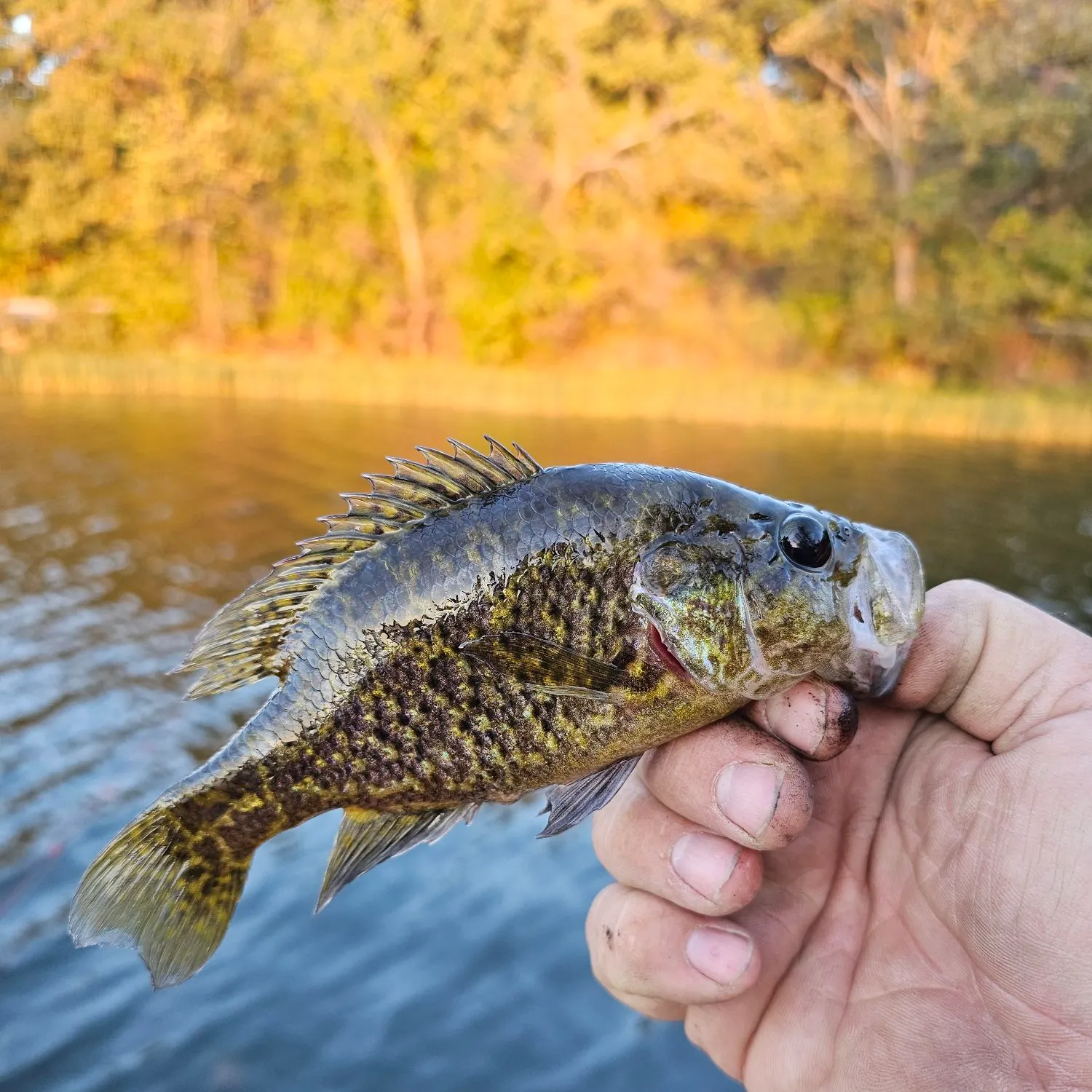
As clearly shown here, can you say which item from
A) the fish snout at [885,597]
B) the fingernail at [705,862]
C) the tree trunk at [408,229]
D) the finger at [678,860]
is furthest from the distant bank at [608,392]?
the fish snout at [885,597]

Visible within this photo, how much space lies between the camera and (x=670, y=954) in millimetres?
2496

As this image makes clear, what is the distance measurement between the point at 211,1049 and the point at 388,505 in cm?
408

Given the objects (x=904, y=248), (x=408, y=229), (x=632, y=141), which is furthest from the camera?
(x=408, y=229)

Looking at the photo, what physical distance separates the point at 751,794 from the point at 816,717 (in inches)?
9.8

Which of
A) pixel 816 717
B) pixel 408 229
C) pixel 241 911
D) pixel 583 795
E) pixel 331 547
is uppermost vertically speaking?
pixel 408 229

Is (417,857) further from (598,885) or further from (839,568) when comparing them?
(839,568)

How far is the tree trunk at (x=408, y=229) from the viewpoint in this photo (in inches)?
1378

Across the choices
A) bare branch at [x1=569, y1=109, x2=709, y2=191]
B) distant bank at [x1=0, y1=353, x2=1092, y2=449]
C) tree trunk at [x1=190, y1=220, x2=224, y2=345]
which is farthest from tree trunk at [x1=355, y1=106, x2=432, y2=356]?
tree trunk at [x1=190, y1=220, x2=224, y2=345]

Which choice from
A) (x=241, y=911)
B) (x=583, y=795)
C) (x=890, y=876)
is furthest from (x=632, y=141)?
(x=583, y=795)

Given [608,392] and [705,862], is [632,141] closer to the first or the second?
[608,392]

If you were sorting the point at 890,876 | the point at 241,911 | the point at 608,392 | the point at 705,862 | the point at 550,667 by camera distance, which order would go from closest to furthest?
the point at 550,667 < the point at 705,862 < the point at 890,876 < the point at 241,911 < the point at 608,392

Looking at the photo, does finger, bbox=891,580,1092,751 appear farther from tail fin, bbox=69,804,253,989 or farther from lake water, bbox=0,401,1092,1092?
tail fin, bbox=69,804,253,989

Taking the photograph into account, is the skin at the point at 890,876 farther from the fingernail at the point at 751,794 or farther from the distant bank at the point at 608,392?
the distant bank at the point at 608,392

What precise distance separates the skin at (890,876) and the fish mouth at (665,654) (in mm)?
278
